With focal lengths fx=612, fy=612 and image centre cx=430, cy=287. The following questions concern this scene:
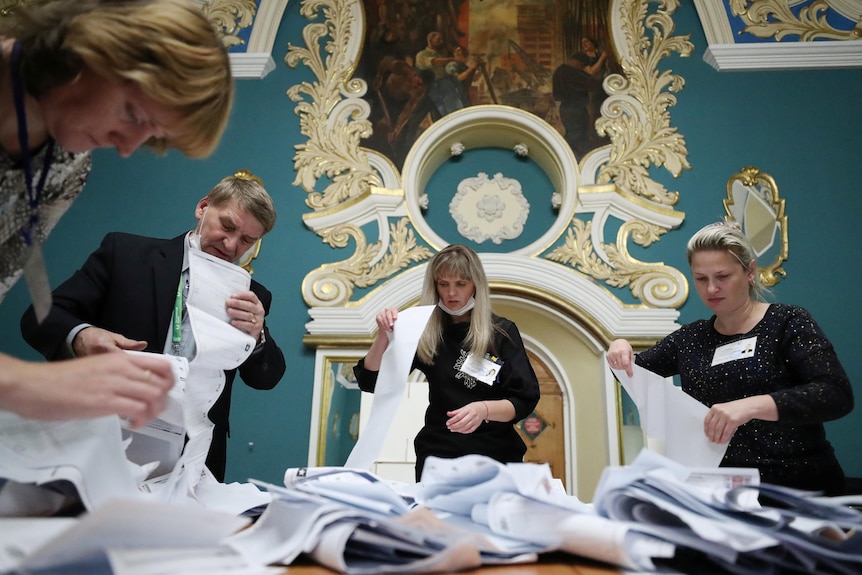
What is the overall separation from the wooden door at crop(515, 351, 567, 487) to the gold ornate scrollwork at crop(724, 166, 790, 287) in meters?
1.61

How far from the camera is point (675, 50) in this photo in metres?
4.71

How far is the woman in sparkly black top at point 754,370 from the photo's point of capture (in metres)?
1.44

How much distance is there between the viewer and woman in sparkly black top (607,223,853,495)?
1442mm

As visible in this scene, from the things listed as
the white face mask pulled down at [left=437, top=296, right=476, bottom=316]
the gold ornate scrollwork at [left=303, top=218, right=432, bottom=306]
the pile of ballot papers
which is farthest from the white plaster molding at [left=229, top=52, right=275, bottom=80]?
the pile of ballot papers

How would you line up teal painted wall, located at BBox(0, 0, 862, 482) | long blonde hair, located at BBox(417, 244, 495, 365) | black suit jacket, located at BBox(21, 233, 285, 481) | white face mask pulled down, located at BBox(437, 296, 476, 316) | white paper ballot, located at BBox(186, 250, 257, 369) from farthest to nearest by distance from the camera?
teal painted wall, located at BBox(0, 0, 862, 482)
white face mask pulled down, located at BBox(437, 296, 476, 316)
long blonde hair, located at BBox(417, 244, 495, 365)
black suit jacket, located at BBox(21, 233, 285, 481)
white paper ballot, located at BBox(186, 250, 257, 369)

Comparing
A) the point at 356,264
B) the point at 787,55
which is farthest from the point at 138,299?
the point at 787,55

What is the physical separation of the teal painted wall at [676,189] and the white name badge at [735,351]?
99.2 inches

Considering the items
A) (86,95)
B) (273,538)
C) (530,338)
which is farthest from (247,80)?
(273,538)

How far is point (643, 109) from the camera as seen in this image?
4586 millimetres

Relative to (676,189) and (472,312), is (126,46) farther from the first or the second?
(676,189)

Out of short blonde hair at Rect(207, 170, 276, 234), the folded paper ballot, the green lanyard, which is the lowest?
the folded paper ballot

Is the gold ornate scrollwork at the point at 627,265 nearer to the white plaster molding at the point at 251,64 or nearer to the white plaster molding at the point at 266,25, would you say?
the white plaster molding at the point at 251,64

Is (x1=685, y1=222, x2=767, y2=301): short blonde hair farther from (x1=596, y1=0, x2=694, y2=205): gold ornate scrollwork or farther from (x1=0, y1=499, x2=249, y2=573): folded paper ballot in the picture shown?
(x1=596, y1=0, x2=694, y2=205): gold ornate scrollwork

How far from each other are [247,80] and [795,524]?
4.89 m
